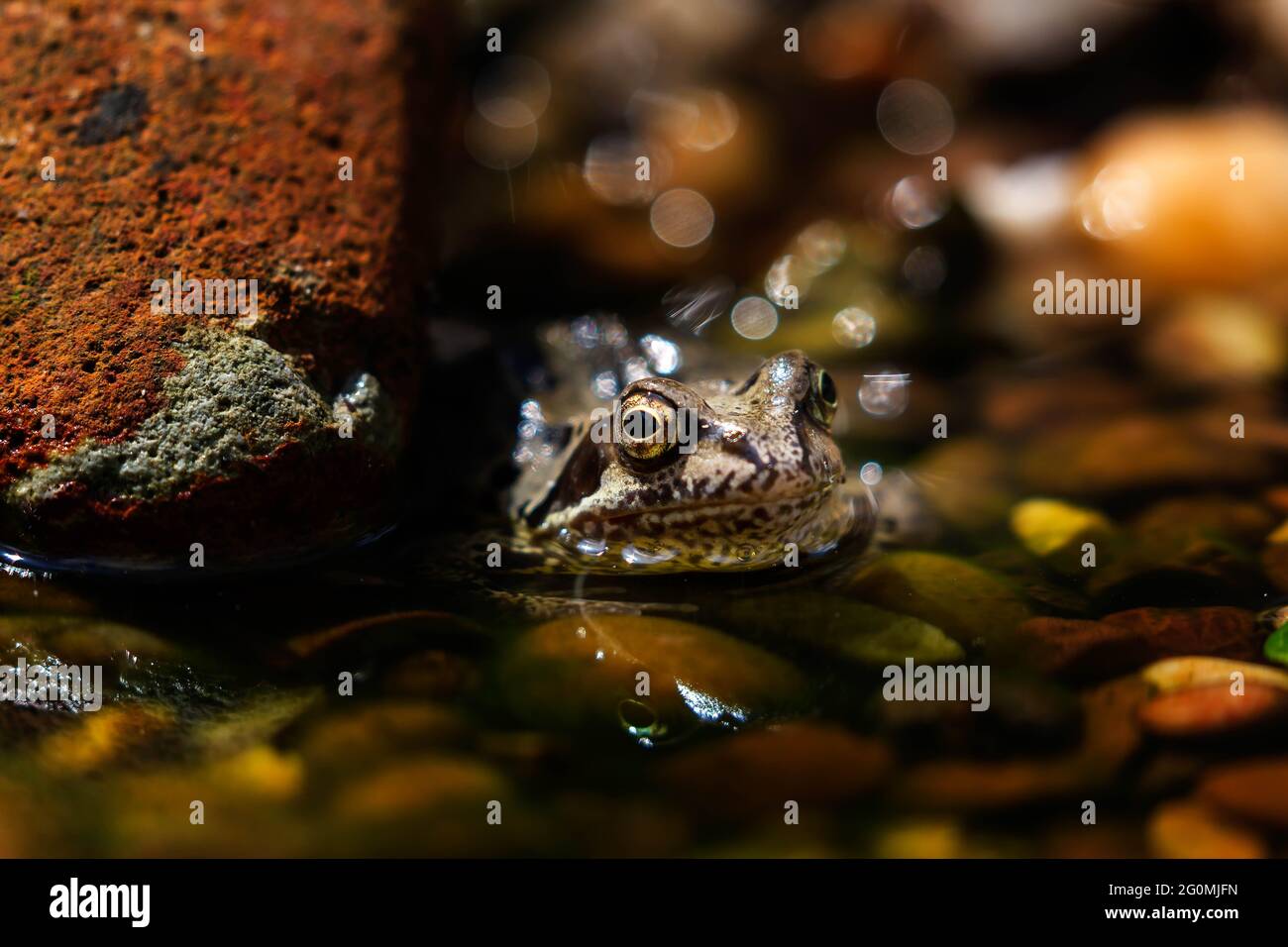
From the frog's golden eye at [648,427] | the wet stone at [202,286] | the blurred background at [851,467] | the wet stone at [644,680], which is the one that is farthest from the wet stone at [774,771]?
the wet stone at [202,286]

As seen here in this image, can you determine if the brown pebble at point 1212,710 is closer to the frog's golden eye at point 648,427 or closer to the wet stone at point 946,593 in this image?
the wet stone at point 946,593

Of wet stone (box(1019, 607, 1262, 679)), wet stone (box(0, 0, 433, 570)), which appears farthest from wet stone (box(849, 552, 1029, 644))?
wet stone (box(0, 0, 433, 570))

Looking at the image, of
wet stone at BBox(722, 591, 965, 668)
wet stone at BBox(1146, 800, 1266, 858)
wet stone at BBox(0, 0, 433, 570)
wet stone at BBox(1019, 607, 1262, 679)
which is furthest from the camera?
wet stone at BBox(0, 0, 433, 570)

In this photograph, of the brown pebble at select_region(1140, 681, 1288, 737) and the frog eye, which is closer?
the brown pebble at select_region(1140, 681, 1288, 737)

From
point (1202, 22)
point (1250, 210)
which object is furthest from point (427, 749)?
point (1202, 22)

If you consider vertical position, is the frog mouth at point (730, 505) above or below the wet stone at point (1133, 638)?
above

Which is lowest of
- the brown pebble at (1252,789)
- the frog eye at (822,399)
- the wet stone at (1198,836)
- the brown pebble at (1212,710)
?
the wet stone at (1198,836)

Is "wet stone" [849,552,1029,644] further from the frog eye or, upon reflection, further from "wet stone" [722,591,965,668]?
the frog eye
